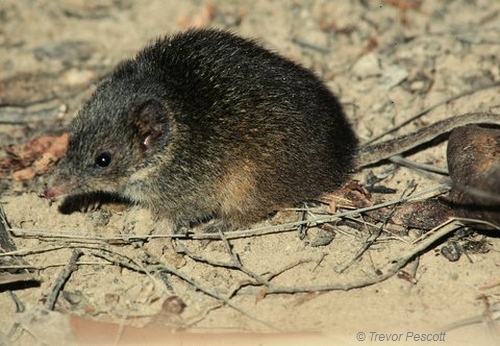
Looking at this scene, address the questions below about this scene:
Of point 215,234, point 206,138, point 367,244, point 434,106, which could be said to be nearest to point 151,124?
point 206,138

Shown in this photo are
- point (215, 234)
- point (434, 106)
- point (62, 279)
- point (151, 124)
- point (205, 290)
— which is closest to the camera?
point (205, 290)

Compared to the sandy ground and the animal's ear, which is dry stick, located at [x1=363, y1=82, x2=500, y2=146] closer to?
the sandy ground

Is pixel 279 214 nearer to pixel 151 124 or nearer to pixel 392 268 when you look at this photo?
pixel 392 268

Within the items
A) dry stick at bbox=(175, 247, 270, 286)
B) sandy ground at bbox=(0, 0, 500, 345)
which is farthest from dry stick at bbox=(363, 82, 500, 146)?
dry stick at bbox=(175, 247, 270, 286)

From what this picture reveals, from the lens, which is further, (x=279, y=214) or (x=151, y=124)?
(x=279, y=214)

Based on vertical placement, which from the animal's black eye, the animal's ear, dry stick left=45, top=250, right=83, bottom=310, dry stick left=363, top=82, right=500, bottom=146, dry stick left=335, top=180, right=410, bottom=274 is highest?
dry stick left=363, top=82, right=500, bottom=146

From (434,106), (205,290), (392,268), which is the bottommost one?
(205,290)

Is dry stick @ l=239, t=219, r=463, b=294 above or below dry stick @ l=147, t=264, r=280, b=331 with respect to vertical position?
above
